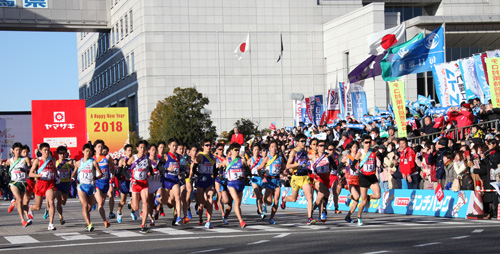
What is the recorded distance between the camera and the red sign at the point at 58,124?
31.4 m

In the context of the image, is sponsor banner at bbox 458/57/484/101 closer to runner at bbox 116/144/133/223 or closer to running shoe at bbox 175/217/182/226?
runner at bbox 116/144/133/223

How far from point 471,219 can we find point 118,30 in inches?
2187

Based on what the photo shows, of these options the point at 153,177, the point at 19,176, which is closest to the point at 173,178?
the point at 153,177

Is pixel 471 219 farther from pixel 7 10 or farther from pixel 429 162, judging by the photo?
pixel 7 10

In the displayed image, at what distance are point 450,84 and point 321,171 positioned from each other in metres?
10.8

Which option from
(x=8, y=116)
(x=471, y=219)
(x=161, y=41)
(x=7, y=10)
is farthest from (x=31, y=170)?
(x=7, y=10)

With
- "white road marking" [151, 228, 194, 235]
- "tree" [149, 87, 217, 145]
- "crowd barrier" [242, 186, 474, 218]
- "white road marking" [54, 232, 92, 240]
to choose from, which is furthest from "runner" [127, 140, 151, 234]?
"tree" [149, 87, 217, 145]

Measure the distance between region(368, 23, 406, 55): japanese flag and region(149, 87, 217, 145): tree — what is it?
20.4 metres

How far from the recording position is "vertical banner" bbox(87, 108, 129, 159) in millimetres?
35781

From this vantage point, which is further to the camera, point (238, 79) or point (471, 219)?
point (238, 79)

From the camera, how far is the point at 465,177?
20922 mm

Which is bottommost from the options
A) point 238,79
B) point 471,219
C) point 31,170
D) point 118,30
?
point 471,219

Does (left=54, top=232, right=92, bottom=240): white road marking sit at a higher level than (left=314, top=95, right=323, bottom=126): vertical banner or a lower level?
lower

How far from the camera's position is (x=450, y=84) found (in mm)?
28250
